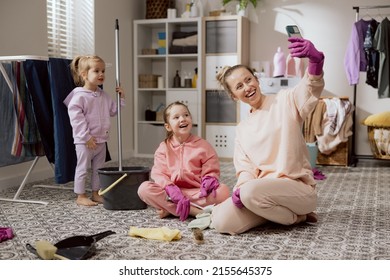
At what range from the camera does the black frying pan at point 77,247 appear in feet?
6.33

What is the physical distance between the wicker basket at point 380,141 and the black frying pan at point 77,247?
10.9 feet

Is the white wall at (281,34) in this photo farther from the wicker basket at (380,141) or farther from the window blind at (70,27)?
the wicker basket at (380,141)

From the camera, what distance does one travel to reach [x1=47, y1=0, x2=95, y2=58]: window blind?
442 centimetres

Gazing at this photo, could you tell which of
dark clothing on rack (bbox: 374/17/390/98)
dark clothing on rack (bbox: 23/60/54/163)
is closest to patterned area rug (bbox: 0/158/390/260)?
dark clothing on rack (bbox: 23/60/54/163)

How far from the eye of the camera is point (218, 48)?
17.4 ft

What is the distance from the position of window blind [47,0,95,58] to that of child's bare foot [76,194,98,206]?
1697 mm

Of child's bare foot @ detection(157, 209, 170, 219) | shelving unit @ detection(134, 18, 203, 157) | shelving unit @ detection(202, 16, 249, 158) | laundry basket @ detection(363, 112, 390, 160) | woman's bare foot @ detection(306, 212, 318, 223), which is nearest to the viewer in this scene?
woman's bare foot @ detection(306, 212, 318, 223)

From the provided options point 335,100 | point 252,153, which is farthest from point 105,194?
point 335,100

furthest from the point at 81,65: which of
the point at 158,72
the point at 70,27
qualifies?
the point at 158,72

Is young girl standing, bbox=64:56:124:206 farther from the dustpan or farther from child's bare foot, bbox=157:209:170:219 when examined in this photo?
child's bare foot, bbox=157:209:170:219

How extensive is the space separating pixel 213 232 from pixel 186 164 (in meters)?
0.46

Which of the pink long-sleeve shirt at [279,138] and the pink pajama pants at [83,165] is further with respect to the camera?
the pink pajama pants at [83,165]

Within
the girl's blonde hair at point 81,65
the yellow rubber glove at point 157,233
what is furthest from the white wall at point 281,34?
the yellow rubber glove at point 157,233

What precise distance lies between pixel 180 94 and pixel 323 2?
169cm
